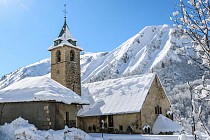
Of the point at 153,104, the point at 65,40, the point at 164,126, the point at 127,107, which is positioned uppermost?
the point at 65,40

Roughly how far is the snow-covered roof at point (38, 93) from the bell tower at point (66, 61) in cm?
829

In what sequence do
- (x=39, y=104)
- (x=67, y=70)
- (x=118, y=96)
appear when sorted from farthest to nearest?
(x=67, y=70)
(x=118, y=96)
(x=39, y=104)

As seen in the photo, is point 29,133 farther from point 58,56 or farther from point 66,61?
point 58,56

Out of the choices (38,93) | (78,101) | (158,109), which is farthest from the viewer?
(158,109)

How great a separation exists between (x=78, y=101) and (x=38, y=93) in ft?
11.3

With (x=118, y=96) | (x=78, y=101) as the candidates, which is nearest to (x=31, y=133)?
(x=78, y=101)

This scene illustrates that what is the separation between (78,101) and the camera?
24.0 m

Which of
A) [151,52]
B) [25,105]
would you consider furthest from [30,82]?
[151,52]

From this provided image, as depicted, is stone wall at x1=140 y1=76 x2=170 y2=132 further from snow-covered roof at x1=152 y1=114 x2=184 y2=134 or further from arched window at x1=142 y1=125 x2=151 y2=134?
snow-covered roof at x1=152 y1=114 x2=184 y2=134

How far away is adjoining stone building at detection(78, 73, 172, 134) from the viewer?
→ 1097 inches

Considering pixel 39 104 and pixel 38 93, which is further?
pixel 39 104

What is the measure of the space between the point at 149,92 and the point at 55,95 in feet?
35.5

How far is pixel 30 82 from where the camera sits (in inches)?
1024

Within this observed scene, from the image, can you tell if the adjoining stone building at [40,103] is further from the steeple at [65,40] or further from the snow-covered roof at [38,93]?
the steeple at [65,40]
